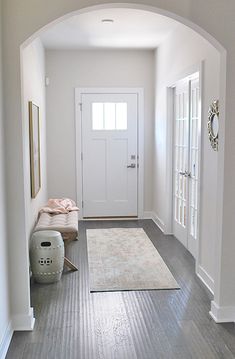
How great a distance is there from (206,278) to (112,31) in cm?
325

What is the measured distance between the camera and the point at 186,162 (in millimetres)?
5113

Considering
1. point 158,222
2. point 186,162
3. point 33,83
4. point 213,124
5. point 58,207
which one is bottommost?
point 158,222

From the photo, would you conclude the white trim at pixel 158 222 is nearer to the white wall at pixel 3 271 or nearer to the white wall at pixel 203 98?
the white wall at pixel 203 98

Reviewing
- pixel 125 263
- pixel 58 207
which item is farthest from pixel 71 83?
pixel 125 263

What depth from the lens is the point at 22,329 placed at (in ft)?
10.2

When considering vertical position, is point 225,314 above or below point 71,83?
below

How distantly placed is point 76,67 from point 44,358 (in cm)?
485

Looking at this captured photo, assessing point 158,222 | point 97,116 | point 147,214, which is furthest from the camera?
point 147,214

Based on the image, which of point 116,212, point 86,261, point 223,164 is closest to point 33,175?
point 86,261

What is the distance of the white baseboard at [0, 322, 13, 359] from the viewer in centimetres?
271

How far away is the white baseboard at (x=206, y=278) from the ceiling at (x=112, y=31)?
273 cm

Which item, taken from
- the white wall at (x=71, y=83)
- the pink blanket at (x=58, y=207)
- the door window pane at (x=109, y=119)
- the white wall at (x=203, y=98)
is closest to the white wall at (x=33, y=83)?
the pink blanket at (x=58, y=207)

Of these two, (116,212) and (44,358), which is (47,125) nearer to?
(116,212)

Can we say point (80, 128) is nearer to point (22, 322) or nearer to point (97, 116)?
point (97, 116)
